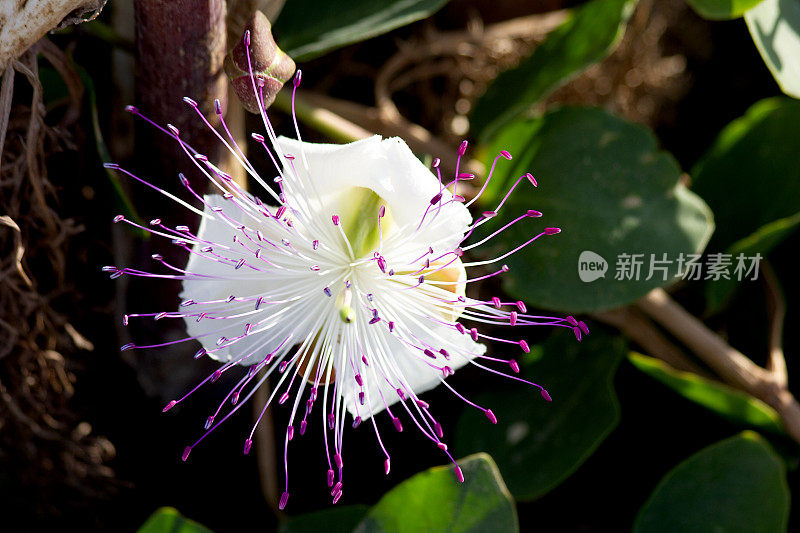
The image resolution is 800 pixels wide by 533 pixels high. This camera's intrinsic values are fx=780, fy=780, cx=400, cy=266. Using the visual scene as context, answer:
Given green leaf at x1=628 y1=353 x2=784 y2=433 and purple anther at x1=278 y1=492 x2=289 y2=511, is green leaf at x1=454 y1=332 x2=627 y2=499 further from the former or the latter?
purple anther at x1=278 y1=492 x2=289 y2=511

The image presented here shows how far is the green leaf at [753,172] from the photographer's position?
1.04 m

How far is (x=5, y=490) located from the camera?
3.20 feet

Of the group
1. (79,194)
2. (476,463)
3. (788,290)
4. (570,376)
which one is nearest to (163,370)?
(79,194)

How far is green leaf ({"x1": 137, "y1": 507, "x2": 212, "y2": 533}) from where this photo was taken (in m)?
0.81

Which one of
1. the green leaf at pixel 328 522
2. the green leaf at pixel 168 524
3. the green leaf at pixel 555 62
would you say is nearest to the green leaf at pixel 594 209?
the green leaf at pixel 555 62

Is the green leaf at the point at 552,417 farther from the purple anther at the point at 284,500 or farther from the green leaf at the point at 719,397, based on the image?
the purple anther at the point at 284,500

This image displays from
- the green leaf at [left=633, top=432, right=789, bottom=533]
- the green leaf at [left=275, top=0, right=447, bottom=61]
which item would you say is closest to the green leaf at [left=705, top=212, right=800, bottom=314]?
the green leaf at [left=633, top=432, right=789, bottom=533]

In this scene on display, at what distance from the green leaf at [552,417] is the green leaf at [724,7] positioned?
0.41 m

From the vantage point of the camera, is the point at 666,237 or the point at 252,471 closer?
the point at 666,237

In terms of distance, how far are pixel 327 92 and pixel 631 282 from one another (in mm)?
516

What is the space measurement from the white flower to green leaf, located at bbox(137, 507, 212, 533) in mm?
168

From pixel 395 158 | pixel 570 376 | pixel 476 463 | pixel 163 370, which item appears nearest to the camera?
pixel 395 158

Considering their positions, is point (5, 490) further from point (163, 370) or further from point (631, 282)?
point (631, 282)

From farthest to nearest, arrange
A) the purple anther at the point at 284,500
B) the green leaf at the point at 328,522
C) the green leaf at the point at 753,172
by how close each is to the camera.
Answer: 1. the green leaf at the point at 753,172
2. the green leaf at the point at 328,522
3. the purple anther at the point at 284,500
